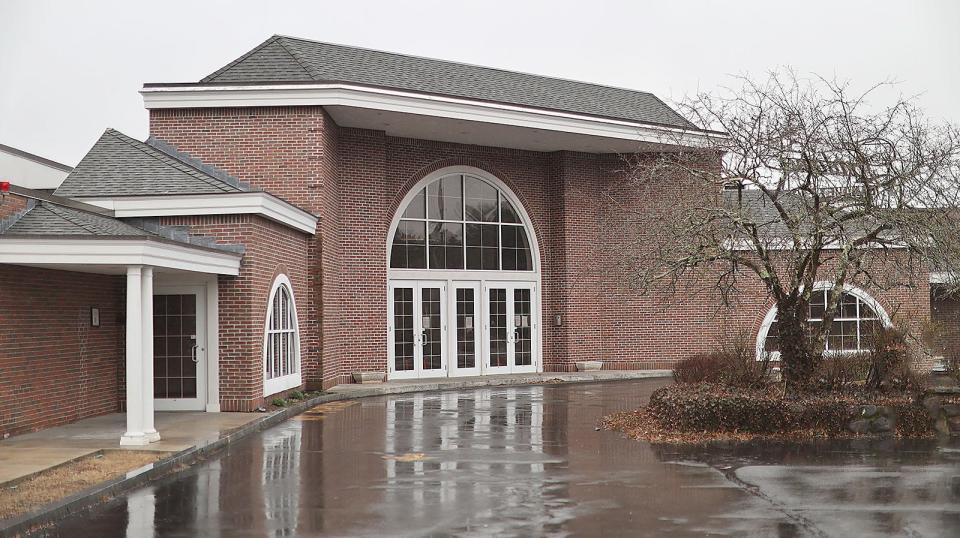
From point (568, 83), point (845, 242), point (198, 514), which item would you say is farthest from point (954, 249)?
point (568, 83)

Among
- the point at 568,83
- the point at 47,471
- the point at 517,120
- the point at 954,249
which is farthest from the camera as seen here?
the point at 568,83

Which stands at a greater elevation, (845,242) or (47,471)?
(845,242)

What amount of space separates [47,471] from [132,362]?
238 cm

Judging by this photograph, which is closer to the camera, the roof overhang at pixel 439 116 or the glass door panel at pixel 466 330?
the roof overhang at pixel 439 116

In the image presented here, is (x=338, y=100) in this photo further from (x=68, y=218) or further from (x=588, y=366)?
(x=588, y=366)

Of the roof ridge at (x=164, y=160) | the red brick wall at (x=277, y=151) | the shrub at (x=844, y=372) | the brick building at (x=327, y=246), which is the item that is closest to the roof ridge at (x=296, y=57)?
the brick building at (x=327, y=246)

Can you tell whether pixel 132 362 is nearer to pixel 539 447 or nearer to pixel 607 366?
pixel 539 447

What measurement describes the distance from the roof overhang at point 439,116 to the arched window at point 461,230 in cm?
133

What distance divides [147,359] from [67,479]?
333 centimetres

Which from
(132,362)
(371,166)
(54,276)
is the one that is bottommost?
(132,362)

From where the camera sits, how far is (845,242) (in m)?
14.8

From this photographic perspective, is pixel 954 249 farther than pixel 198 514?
Yes

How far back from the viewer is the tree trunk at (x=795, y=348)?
49.3 feet

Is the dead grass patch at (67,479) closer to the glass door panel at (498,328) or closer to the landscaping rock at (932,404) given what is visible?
the landscaping rock at (932,404)
